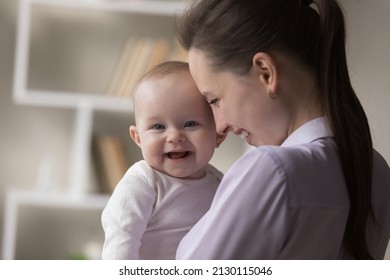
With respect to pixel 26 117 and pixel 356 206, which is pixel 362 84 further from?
pixel 26 117

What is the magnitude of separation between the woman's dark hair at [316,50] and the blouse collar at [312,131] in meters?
0.01

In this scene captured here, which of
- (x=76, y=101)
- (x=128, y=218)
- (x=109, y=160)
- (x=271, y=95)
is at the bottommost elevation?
(x=128, y=218)

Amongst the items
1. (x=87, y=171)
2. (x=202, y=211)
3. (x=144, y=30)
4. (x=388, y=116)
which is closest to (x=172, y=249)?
(x=202, y=211)

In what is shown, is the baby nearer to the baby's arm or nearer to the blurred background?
the baby's arm

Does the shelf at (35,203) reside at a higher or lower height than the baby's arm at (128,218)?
higher

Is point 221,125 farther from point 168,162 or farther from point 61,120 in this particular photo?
point 61,120

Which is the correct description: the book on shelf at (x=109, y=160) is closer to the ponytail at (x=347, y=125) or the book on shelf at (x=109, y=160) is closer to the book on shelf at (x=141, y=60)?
the book on shelf at (x=141, y=60)

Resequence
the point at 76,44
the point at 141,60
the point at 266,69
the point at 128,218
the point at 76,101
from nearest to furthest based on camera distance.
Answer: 1. the point at 266,69
2. the point at 128,218
3. the point at 141,60
4. the point at 76,101
5. the point at 76,44

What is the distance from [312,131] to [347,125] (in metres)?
0.06

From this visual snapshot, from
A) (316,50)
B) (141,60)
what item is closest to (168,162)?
(316,50)

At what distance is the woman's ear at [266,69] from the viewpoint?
1093 mm

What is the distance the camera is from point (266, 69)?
111cm

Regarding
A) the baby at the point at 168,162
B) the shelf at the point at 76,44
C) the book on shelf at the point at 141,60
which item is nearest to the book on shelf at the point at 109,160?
the shelf at the point at 76,44

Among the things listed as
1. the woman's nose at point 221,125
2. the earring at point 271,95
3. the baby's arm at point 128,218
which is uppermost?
the woman's nose at point 221,125
